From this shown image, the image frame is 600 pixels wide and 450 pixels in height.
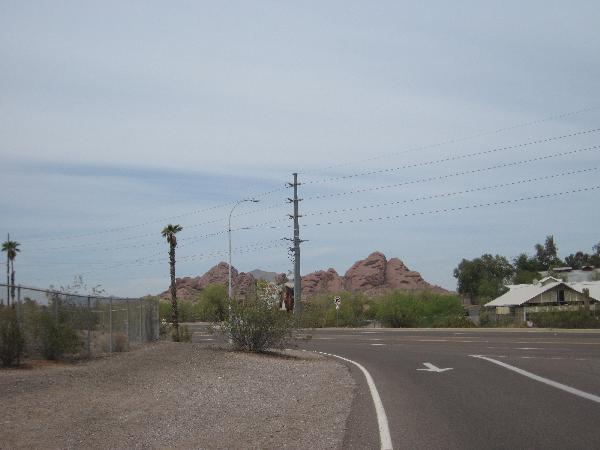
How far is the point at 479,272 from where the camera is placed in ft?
493

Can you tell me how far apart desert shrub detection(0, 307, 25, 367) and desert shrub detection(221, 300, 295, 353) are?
967 cm

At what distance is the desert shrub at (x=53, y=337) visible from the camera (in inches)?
921

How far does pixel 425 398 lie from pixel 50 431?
7.18 metres

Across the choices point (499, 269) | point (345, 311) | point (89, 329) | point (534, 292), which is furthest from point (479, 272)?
point (89, 329)

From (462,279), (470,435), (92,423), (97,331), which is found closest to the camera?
(470,435)

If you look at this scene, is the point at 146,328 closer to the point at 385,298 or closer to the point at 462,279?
the point at 385,298

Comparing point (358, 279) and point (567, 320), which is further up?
point (358, 279)

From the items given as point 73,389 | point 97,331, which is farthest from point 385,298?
point 73,389

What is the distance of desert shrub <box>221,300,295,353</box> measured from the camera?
29.4m

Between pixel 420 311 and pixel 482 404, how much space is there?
2817 inches

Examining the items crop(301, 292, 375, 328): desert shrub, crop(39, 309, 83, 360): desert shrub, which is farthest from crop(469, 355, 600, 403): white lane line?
crop(301, 292, 375, 328): desert shrub

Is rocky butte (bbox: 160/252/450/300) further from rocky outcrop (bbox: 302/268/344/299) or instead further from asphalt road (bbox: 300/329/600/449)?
asphalt road (bbox: 300/329/600/449)

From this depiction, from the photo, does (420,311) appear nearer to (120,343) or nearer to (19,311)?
(120,343)

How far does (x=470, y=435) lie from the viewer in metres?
10.7
